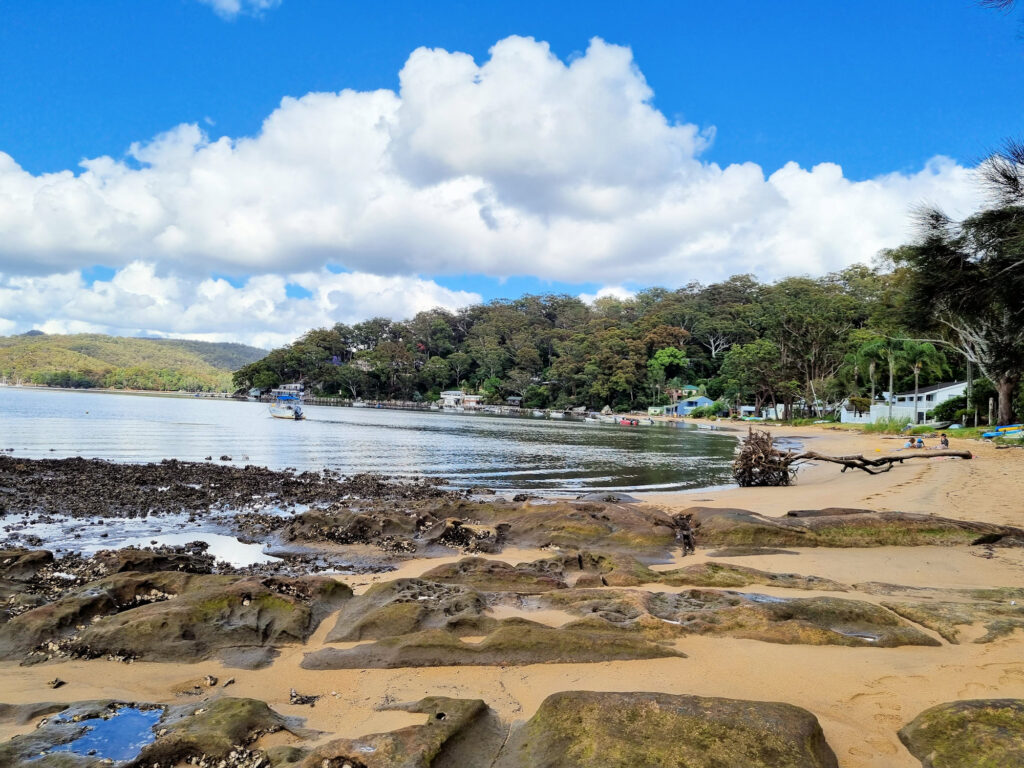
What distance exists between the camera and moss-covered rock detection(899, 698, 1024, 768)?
325 centimetres

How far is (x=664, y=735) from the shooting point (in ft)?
11.1

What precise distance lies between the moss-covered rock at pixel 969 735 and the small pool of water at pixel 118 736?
472 cm

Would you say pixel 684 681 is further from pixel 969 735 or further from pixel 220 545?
pixel 220 545

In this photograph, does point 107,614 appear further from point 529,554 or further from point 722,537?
point 722,537

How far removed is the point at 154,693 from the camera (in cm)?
471

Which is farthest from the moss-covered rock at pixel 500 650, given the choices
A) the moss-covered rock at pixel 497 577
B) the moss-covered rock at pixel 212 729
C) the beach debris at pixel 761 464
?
the beach debris at pixel 761 464

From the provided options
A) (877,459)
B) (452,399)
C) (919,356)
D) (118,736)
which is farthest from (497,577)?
(452,399)

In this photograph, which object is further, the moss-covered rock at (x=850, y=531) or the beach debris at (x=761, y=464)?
the beach debris at (x=761, y=464)

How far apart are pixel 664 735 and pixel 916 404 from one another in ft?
193

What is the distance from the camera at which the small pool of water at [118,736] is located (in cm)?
367

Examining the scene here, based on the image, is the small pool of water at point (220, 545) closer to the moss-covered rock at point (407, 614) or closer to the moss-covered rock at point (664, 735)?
the moss-covered rock at point (407, 614)

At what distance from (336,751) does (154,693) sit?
92.9 inches

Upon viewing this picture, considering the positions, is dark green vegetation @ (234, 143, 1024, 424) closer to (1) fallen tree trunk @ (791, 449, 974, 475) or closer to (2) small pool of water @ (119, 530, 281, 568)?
(1) fallen tree trunk @ (791, 449, 974, 475)

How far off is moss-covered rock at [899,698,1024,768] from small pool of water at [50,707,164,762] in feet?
15.5
